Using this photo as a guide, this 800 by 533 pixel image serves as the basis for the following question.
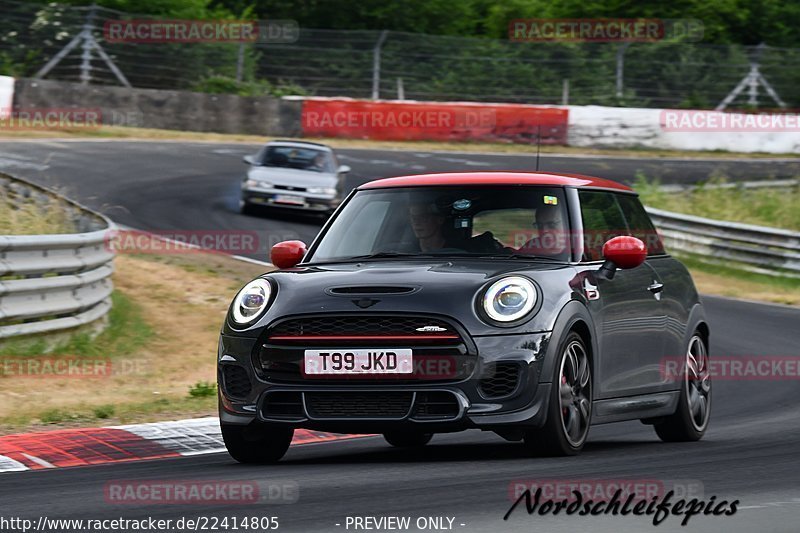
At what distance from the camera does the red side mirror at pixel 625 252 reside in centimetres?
774

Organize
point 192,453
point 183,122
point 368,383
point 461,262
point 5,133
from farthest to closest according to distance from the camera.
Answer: point 183,122
point 5,133
point 192,453
point 461,262
point 368,383

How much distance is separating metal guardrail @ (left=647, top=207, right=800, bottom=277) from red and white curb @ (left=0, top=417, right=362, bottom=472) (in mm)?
14944

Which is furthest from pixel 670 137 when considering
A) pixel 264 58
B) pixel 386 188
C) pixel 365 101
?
pixel 386 188

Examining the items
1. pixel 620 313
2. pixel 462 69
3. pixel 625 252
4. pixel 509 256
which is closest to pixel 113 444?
pixel 509 256

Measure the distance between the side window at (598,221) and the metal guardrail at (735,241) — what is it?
14761mm

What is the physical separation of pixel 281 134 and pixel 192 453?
26545 millimetres

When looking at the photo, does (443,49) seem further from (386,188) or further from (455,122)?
(386,188)

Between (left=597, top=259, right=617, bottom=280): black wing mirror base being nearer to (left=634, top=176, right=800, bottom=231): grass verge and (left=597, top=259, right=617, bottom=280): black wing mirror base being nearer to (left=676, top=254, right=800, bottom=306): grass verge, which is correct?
(left=676, top=254, right=800, bottom=306): grass verge

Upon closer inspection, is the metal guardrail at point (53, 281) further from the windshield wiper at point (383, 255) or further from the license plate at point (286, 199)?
the license plate at point (286, 199)

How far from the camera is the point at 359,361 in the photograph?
6832 mm

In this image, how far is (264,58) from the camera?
35781 mm

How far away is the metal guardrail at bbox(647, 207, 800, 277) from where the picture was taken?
74.8 feet

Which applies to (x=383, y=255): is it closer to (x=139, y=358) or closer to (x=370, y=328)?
(x=370, y=328)

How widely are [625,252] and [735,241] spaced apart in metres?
16.8
